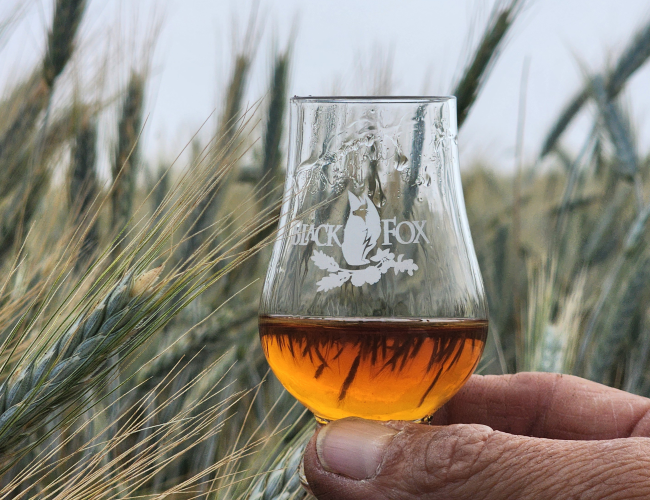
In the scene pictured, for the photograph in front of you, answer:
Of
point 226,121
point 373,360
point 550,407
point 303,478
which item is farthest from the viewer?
point 226,121

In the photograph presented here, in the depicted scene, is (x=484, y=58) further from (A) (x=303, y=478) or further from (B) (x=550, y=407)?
(A) (x=303, y=478)

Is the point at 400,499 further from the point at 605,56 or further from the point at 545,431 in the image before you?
the point at 605,56

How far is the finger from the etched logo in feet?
1.85

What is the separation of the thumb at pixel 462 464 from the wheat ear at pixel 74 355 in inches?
9.8

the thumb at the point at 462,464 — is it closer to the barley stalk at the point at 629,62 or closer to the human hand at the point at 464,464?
the human hand at the point at 464,464

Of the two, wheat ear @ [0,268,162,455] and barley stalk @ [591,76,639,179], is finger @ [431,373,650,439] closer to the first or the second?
wheat ear @ [0,268,162,455]

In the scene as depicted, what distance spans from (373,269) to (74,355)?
13.2 inches

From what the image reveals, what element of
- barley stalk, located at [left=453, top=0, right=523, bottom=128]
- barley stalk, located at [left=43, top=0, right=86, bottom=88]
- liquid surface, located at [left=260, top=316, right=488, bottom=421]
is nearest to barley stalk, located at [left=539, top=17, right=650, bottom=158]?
barley stalk, located at [left=453, top=0, right=523, bottom=128]

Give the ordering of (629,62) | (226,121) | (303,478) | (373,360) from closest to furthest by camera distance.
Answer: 1. (373,360)
2. (303,478)
3. (226,121)
4. (629,62)

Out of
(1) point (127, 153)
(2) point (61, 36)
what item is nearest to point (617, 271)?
(1) point (127, 153)

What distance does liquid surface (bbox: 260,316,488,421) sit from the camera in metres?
0.73

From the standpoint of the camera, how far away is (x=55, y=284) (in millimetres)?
837

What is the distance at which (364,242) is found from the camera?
2.49ft

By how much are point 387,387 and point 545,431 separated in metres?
0.63
